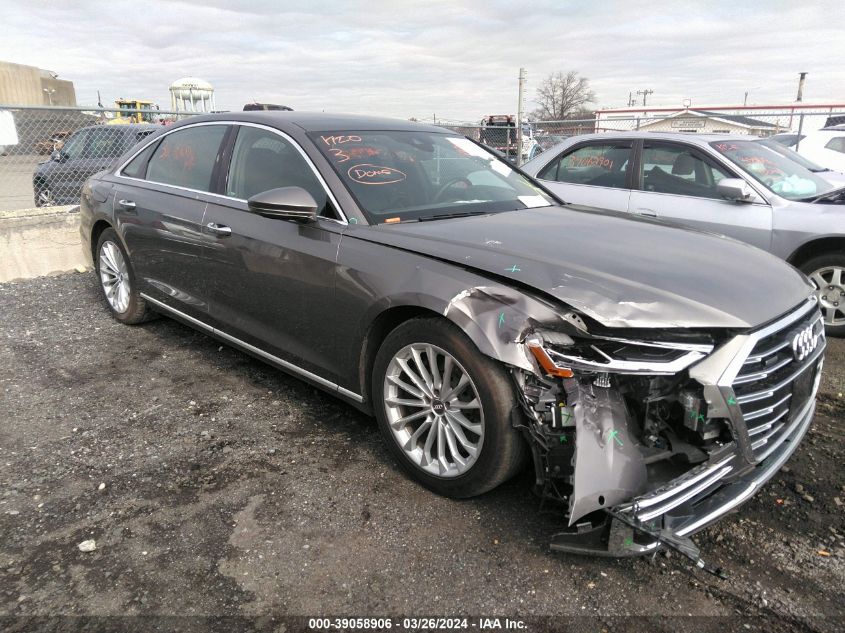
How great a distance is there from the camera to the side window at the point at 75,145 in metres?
9.34

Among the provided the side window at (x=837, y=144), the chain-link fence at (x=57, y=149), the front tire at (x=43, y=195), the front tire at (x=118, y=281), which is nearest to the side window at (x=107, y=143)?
the chain-link fence at (x=57, y=149)

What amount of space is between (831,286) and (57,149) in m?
10.0

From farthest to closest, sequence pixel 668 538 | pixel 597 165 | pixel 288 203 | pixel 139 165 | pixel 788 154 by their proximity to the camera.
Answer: pixel 597 165 < pixel 788 154 < pixel 139 165 < pixel 288 203 < pixel 668 538

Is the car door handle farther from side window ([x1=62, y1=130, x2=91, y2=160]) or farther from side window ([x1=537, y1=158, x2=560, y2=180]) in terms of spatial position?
side window ([x1=62, y1=130, x2=91, y2=160])

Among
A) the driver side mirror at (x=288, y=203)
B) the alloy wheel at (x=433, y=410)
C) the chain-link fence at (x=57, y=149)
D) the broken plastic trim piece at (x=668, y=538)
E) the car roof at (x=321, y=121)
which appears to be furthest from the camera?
the chain-link fence at (x=57, y=149)

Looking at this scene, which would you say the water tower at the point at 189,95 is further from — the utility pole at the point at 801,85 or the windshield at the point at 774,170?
the utility pole at the point at 801,85

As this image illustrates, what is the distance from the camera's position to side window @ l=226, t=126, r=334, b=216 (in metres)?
3.46

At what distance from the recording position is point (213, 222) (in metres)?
3.90

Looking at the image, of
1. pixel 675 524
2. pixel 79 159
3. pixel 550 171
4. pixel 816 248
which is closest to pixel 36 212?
pixel 79 159

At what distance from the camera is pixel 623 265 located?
103 inches

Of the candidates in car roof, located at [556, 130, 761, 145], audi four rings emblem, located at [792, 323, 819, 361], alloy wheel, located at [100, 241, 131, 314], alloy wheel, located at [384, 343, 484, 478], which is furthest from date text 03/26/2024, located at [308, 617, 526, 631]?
car roof, located at [556, 130, 761, 145]

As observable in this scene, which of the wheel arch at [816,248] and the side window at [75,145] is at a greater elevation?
the side window at [75,145]

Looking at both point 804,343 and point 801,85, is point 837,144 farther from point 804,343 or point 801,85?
point 801,85

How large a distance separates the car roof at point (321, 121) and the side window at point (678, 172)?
8.39 ft
